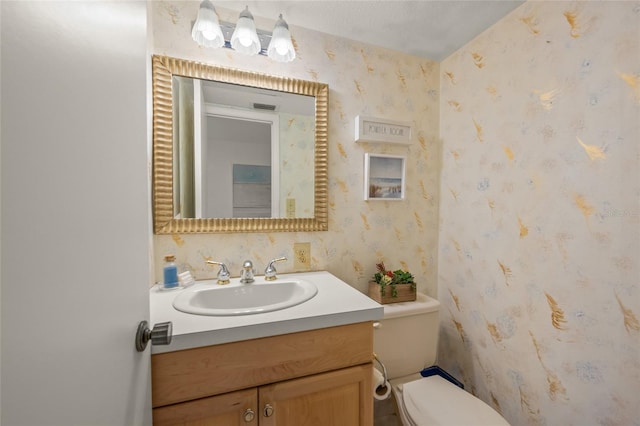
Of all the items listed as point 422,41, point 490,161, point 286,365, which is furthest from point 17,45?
point 422,41

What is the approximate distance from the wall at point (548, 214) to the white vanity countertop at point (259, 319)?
79 cm

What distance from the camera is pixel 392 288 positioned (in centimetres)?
137

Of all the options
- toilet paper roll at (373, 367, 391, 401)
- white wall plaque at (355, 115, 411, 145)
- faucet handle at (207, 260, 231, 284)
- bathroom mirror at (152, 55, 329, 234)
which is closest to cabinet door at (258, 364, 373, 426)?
toilet paper roll at (373, 367, 391, 401)

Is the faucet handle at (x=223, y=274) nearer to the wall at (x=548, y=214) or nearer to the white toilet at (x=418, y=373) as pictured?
the white toilet at (x=418, y=373)

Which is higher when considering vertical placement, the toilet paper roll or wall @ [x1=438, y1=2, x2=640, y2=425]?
wall @ [x1=438, y1=2, x2=640, y2=425]

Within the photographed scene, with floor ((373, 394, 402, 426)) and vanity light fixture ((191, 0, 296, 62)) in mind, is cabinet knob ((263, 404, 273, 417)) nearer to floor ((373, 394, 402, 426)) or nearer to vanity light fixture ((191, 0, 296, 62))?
floor ((373, 394, 402, 426))

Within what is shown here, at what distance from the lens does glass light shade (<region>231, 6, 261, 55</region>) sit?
3.79ft

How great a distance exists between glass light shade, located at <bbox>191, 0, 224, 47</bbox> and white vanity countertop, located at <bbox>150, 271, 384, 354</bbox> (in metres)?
1.08

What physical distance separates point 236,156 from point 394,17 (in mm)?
→ 1021

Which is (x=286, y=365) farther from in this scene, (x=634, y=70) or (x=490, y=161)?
(x=634, y=70)

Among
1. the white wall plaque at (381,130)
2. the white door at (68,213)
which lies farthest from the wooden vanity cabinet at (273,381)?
the white wall plaque at (381,130)

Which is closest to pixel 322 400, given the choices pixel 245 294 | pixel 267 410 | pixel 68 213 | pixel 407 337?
pixel 267 410

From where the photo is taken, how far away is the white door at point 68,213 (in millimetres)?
228

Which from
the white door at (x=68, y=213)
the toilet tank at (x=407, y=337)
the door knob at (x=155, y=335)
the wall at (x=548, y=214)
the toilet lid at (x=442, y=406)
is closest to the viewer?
the white door at (x=68, y=213)
